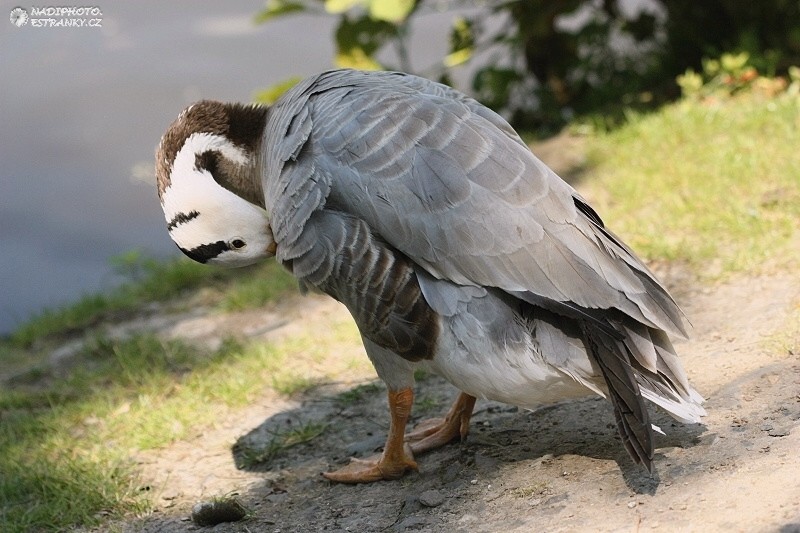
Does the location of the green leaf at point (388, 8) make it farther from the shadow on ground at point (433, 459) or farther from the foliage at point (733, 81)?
the shadow on ground at point (433, 459)

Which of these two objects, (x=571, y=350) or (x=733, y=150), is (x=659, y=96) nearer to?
(x=733, y=150)

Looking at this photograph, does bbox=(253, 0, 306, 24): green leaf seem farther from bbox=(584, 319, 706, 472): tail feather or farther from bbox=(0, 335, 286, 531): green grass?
bbox=(584, 319, 706, 472): tail feather

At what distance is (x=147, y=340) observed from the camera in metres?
5.38

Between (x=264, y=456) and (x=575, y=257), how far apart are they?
5.63ft

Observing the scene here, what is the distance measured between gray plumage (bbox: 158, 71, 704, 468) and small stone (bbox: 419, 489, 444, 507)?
0.39 metres

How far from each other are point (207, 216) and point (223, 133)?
387 mm

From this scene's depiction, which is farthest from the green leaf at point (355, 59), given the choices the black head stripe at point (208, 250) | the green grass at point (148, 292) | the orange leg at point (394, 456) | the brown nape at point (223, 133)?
the orange leg at point (394, 456)

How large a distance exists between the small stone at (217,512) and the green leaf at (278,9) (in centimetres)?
458

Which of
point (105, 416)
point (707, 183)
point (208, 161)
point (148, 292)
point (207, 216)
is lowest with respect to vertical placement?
point (105, 416)

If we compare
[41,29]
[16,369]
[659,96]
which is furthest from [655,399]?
[41,29]

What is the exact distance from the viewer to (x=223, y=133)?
3.73 metres

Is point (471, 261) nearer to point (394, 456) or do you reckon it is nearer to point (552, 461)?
point (552, 461)

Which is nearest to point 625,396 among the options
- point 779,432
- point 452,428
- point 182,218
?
point 779,432

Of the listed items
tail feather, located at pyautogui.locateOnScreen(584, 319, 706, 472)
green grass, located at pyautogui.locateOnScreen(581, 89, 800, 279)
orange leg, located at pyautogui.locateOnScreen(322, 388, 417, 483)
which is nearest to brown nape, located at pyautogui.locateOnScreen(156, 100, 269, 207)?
orange leg, located at pyautogui.locateOnScreen(322, 388, 417, 483)
